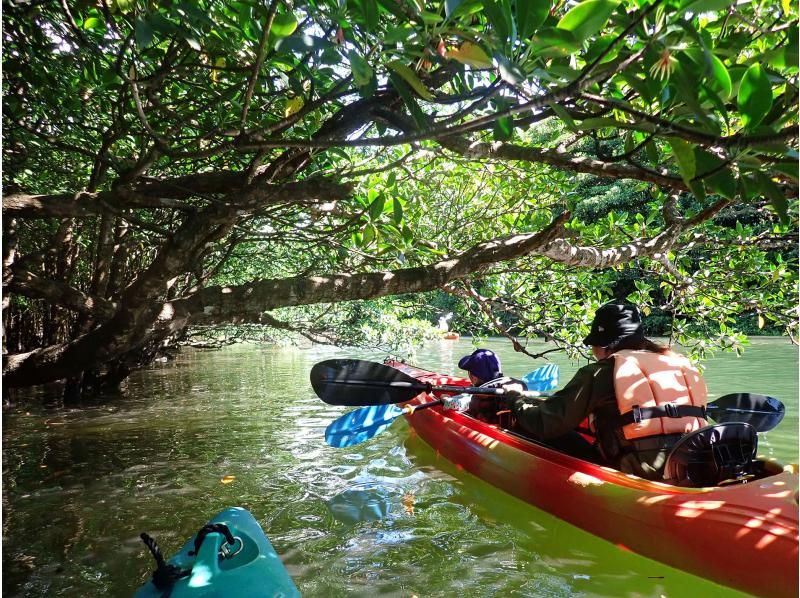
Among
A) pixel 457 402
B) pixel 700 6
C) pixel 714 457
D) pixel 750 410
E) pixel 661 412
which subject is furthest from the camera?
pixel 457 402

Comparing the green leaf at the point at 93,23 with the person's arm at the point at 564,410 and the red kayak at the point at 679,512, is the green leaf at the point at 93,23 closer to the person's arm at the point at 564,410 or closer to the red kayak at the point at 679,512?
the person's arm at the point at 564,410

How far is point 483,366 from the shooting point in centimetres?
529

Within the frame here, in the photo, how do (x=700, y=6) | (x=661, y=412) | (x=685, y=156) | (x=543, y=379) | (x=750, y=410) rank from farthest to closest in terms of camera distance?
(x=543, y=379) < (x=750, y=410) < (x=661, y=412) < (x=685, y=156) < (x=700, y=6)

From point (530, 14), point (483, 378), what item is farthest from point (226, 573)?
point (483, 378)

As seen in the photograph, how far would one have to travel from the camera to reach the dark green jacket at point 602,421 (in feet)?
10.6

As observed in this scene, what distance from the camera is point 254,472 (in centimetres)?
475

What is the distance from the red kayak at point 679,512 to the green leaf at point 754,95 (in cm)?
214

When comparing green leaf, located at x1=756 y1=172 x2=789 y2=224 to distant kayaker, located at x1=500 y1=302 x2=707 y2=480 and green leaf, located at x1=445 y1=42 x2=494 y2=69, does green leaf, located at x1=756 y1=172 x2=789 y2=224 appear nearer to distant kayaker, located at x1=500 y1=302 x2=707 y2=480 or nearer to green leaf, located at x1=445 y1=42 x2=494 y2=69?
green leaf, located at x1=445 y1=42 x2=494 y2=69

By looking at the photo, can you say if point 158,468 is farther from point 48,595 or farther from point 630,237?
point 630,237

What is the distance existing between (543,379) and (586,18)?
557 cm

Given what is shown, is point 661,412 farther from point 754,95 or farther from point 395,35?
point 395,35

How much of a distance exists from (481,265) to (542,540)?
2.00 metres

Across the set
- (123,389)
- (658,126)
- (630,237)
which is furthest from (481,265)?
(123,389)

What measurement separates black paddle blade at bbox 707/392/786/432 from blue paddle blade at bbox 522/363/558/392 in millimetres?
2115
